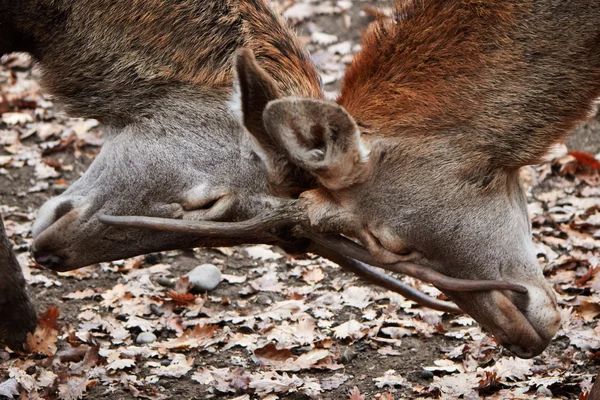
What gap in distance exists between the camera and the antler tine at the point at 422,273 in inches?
178

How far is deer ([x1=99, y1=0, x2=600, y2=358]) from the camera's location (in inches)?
179

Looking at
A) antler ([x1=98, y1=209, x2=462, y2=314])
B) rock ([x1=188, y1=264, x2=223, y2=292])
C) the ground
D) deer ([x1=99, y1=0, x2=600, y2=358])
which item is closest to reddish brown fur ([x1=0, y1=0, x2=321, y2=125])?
deer ([x1=99, y1=0, x2=600, y2=358])

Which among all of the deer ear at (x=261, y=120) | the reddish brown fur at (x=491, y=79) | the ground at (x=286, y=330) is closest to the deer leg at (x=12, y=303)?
the ground at (x=286, y=330)

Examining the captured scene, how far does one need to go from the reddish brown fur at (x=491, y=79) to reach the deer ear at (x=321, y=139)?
0.25 m

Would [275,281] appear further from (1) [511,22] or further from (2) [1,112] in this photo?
(2) [1,112]

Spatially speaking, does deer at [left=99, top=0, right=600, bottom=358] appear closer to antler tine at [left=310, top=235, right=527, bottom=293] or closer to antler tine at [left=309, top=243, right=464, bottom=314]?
antler tine at [left=310, top=235, right=527, bottom=293]

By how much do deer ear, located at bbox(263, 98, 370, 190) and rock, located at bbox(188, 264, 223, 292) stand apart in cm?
280

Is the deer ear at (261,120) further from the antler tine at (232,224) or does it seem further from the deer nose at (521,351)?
the deer nose at (521,351)

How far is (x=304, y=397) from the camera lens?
5578 millimetres

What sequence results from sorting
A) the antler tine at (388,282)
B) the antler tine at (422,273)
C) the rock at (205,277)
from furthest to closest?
the rock at (205,277), the antler tine at (388,282), the antler tine at (422,273)

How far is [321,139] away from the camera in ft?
14.4

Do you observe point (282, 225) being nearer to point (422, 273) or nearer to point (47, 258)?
point (422, 273)

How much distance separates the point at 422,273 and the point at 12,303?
3076mm

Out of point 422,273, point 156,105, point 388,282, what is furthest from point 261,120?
point 388,282
